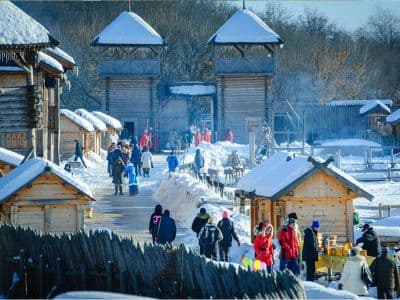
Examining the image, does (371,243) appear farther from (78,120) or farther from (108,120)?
(108,120)

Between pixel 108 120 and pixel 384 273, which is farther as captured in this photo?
pixel 108 120

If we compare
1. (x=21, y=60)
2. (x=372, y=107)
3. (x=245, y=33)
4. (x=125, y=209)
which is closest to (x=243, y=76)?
(x=245, y=33)

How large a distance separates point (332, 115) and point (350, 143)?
5.61 meters

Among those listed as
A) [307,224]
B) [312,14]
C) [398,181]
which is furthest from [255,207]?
[312,14]

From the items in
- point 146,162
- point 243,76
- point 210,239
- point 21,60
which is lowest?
point 210,239

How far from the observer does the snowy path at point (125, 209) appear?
27.2m

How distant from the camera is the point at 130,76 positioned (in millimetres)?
58938

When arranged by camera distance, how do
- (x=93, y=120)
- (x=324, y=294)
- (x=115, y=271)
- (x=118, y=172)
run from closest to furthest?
1. (x=324, y=294)
2. (x=115, y=271)
3. (x=118, y=172)
4. (x=93, y=120)

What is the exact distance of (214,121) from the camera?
60.5 m

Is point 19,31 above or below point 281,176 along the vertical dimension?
above

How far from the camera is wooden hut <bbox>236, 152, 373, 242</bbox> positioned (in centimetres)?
2270

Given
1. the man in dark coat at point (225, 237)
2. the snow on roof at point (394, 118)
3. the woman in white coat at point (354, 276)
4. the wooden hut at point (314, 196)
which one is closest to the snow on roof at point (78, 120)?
the snow on roof at point (394, 118)

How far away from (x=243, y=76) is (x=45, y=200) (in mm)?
35147

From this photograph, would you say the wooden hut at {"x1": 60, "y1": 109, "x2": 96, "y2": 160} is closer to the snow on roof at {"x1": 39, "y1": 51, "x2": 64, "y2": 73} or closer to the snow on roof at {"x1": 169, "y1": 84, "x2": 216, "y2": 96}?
the snow on roof at {"x1": 169, "y1": 84, "x2": 216, "y2": 96}
